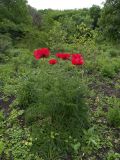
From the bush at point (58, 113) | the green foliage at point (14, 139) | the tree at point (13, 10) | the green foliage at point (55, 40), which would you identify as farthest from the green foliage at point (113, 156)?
the tree at point (13, 10)

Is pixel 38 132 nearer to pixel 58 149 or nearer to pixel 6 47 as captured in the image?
pixel 58 149

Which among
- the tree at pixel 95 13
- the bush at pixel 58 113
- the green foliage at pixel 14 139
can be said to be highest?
the bush at pixel 58 113

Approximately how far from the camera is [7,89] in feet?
23.4

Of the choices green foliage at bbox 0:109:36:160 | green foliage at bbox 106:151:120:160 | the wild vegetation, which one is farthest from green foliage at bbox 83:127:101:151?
green foliage at bbox 0:109:36:160

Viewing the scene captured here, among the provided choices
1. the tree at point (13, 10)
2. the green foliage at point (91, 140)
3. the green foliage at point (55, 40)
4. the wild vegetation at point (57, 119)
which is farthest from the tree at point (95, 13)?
the green foliage at point (91, 140)

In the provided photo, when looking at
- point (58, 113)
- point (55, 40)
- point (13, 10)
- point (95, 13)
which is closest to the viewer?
point (58, 113)

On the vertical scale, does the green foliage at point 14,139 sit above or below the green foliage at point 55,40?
above

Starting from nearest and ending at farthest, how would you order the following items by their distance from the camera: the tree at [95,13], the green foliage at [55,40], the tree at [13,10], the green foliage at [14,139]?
the green foliage at [14,139], the green foliage at [55,40], the tree at [13,10], the tree at [95,13]

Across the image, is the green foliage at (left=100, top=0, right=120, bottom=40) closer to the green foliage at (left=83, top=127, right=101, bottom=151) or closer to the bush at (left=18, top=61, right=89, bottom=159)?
the bush at (left=18, top=61, right=89, bottom=159)

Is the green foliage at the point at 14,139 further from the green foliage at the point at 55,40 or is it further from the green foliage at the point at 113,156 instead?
the green foliage at the point at 55,40

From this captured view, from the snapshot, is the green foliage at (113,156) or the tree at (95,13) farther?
the tree at (95,13)

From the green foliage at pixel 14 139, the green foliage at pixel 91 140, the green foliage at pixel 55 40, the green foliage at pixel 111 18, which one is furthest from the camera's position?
the green foliage at pixel 111 18

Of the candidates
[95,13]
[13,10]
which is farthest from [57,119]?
[95,13]

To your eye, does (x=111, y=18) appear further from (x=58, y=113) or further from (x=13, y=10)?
(x=58, y=113)
